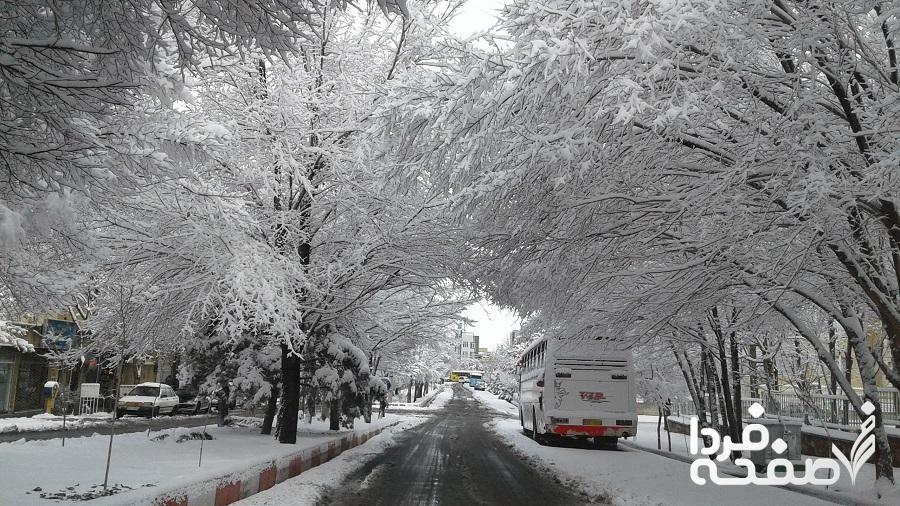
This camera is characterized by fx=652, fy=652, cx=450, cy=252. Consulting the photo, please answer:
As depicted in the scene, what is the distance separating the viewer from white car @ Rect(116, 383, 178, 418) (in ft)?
96.9

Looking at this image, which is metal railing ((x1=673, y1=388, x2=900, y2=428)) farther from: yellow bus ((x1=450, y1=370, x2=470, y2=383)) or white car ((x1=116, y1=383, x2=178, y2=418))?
yellow bus ((x1=450, y1=370, x2=470, y2=383))

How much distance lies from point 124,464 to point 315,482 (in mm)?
3152

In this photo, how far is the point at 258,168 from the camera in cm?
1220

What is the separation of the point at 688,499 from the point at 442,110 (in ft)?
22.9

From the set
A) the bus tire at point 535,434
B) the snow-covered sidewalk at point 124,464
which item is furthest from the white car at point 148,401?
the snow-covered sidewalk at point 124,464

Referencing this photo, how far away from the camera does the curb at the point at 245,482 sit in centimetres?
747

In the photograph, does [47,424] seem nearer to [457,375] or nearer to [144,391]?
[144,391]

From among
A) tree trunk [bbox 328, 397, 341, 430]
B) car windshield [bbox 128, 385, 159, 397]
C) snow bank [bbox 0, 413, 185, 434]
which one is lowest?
snow bank [bbox 0, 413, 185, 434]

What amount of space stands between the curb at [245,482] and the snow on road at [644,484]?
17.2 ft

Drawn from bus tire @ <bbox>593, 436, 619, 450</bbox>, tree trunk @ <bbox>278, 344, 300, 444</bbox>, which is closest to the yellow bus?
bus tire @ <bbox>593, 436, 619, 450</bbox>

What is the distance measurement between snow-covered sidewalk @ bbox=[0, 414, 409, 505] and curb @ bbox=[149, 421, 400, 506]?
7 centimetres

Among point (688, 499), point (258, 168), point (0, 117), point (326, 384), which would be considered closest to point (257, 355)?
point (326, 384)

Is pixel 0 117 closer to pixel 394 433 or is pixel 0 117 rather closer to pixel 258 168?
pixel 258 168

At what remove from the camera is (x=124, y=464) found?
31.7 feet
